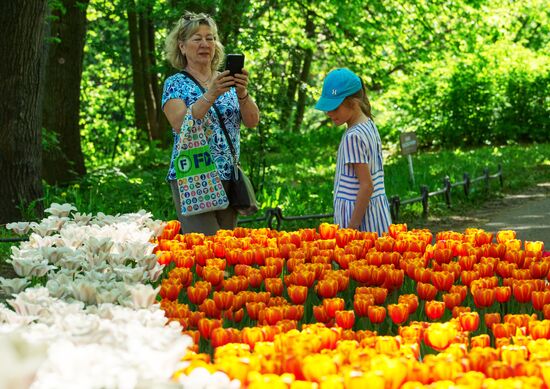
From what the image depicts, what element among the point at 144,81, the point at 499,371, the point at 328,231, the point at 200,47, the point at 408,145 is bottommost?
the point at 499,371

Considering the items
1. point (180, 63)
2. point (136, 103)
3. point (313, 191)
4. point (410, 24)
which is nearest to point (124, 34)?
point (136, 103)

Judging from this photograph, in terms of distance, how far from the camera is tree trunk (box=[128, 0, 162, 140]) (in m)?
23.3

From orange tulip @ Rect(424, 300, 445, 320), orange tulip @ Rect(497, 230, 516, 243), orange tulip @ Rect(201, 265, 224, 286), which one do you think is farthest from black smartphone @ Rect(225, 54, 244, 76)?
orange tulip @ Rect(424, 300, 445, 320)

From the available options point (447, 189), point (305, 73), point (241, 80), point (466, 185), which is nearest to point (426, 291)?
point (241, 80)

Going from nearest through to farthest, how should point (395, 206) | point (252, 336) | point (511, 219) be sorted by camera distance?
point (252, 336)
point (395, 206)
point (511, 219)

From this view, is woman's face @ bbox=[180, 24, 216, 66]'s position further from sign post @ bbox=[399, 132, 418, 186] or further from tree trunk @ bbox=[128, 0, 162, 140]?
tree trunk @ bbox=[128, 0, 162, 140]

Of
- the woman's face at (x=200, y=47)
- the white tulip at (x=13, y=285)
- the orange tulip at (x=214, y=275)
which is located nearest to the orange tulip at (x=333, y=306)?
the orange tulip at (x=214, y=275)

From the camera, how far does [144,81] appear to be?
973 inches

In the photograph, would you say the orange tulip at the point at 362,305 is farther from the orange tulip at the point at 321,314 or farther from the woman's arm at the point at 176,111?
the woman's arm at the point at 176,111

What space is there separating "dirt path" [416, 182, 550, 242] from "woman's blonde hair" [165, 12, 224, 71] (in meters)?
5.27

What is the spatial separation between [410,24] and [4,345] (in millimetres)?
20661

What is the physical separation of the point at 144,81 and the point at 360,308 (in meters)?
21.7

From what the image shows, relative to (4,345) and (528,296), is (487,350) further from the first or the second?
(4,345)

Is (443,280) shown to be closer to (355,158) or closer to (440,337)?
(440,337)
